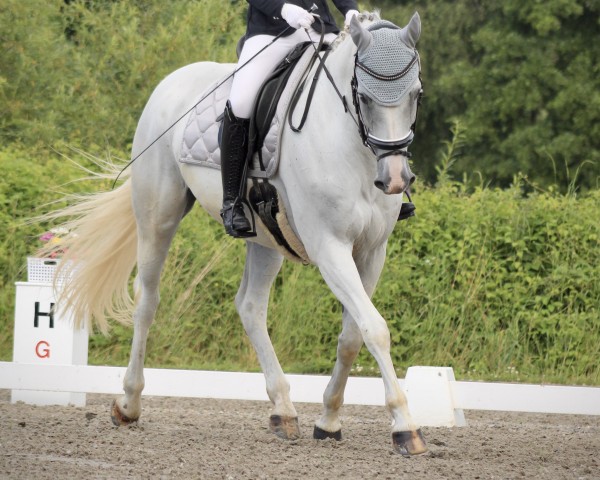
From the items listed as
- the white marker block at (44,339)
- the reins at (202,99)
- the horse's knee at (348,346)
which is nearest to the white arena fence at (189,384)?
the white marker block at (44,339)

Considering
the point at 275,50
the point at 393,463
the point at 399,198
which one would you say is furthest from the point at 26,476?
the point at 275,50

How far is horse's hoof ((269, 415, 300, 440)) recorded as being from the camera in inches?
251

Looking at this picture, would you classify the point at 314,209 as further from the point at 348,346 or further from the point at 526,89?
the point at 526,89

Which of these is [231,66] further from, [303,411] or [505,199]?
[505,199]

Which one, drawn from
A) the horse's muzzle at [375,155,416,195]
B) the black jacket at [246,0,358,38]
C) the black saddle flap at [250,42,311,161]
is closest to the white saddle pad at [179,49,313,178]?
the black saddle flap at [250,42,311,161]

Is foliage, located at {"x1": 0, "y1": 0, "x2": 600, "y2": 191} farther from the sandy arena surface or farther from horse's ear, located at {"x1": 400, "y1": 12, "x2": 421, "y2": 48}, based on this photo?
horse's ear, located at {"x1": 400, "y1": 12, "x2": 421, "y2": 48}

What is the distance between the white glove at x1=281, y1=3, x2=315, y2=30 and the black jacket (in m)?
0.15

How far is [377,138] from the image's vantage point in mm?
5195

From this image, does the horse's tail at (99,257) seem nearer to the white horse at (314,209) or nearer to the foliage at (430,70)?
the white horse at (314,209)

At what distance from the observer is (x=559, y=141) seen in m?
23.2

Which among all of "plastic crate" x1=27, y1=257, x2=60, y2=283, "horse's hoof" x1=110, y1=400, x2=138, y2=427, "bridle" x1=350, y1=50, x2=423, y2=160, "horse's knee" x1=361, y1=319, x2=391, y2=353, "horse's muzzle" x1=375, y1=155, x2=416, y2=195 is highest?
"bridle" x1=350, y1=50, x2=423, y2=160

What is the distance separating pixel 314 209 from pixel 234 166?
0.74 m

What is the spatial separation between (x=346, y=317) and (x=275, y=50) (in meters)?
1.52

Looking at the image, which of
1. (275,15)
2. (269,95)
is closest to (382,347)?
(269,95)
